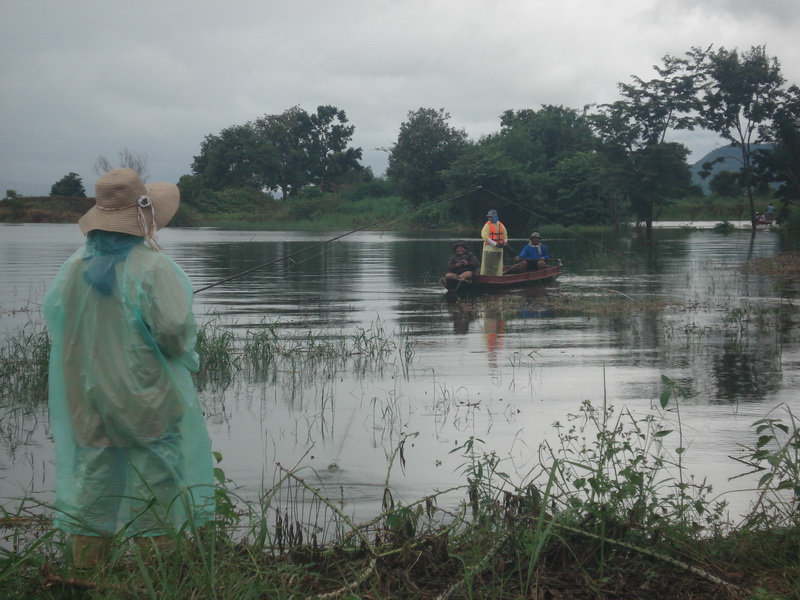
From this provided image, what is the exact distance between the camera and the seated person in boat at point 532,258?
22.2 m

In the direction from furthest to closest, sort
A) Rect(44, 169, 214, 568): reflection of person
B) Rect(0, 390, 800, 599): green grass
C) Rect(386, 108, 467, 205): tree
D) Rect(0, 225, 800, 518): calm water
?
Rect(386, 108, 467, 205): tree
Rect(0, 225, 800, 518): calm water
Rect(44, 169, 214, 568): reflection of person
Rect(0, 390, 800, 599): green grass

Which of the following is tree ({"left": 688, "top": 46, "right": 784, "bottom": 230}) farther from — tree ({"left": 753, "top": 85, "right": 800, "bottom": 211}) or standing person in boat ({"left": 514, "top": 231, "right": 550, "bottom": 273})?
standing person in boat ({"left": 514, "top": 231, "right": 550, "bottom": 273})

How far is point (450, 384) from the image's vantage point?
10.1 metres

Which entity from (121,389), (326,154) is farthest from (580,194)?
(121,389)

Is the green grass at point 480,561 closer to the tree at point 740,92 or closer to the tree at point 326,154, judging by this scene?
the tree at point 740,92

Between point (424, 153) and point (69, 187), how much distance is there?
40.2m

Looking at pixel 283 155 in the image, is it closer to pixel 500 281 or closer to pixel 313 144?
pixel 313 144

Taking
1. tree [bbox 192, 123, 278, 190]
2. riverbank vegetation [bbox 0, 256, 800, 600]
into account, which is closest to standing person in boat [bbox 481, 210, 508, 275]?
riverbank vegetation [bbox 0, 256, 800, 600]

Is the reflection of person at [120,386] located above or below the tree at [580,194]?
below

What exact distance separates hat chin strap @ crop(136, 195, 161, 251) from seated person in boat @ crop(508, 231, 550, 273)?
18.4 m

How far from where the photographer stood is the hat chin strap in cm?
404

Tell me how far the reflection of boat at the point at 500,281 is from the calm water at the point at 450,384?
641 mm

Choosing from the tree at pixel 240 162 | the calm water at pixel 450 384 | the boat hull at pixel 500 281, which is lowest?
the calm water at pixel 450 384

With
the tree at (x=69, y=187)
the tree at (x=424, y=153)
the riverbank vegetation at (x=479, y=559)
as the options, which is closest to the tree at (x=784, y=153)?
the tree at (x=424, y=153)
